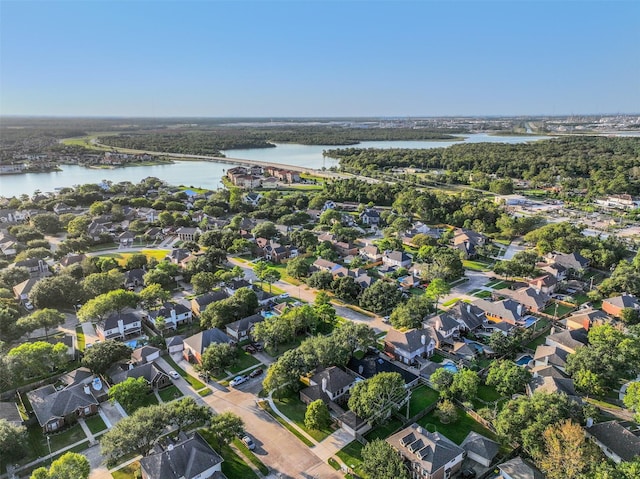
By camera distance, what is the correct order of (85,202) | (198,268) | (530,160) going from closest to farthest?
1. (198,268)
2. (85,202)
3. (530,160)

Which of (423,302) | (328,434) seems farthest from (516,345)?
(328,434)

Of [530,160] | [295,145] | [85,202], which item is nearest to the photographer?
[85,202]

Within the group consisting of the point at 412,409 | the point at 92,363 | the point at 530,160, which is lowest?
the point at 412,409

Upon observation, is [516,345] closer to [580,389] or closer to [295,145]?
[580,389]

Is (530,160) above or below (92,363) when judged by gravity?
above

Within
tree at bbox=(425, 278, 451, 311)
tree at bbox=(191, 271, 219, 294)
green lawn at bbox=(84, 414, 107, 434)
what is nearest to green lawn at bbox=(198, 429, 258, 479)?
green lawn at bbox=(84, 414, 107, 434)

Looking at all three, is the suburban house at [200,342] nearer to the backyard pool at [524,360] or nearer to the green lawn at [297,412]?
the green lawn at [297,412]

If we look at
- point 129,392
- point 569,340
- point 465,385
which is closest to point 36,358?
point 129,392
